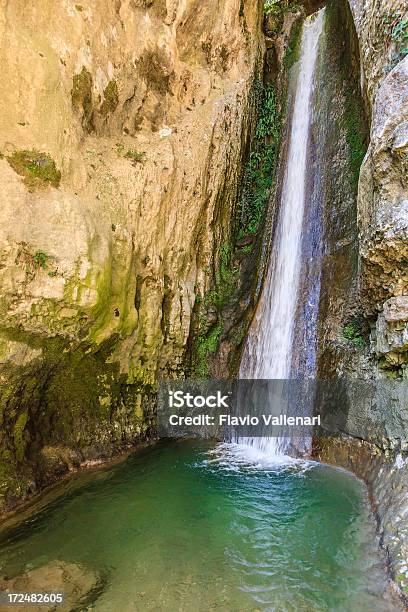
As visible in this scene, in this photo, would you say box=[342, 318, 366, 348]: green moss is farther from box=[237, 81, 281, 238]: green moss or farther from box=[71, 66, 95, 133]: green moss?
box=[71, 66, 95, 133]: green moss

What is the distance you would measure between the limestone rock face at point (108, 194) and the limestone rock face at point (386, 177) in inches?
161

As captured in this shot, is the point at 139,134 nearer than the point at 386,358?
No

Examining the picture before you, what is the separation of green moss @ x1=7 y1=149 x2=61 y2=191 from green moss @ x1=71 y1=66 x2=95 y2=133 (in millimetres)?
1490

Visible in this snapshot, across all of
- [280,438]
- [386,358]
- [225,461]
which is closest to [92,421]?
[225,461]

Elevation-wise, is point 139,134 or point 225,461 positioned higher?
point 139,134

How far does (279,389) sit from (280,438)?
971 mm

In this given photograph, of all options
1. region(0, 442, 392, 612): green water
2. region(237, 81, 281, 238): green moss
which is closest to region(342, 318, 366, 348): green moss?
region(0, 442, 392, 612): green water

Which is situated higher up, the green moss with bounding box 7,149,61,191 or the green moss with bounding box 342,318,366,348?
the green moss with bounding box 7,149,61,191

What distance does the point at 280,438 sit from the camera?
781 cm

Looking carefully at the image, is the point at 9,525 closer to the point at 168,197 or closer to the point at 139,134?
the point at 168,197

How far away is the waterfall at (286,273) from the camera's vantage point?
8.33 metres

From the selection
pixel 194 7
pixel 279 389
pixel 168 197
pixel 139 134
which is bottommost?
pixel 279 389

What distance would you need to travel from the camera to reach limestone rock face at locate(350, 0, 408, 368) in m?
5.10

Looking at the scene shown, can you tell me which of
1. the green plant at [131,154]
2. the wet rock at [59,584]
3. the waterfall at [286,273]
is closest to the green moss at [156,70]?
the green plant at [131,154]
